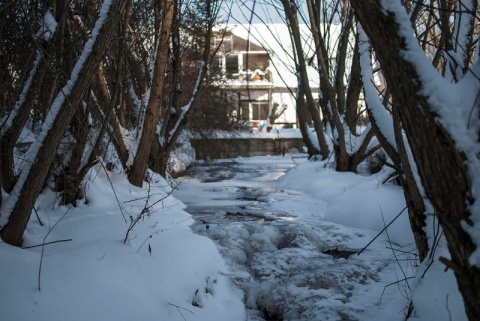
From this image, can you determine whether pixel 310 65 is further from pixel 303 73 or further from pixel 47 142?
pixel 303 73

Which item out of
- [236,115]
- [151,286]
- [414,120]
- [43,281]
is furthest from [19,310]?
[236,115]

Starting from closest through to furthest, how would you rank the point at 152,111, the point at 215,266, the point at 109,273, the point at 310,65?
the point at 109,273 < the point at 215,266 < the point at 310,65 < the point at 152,111

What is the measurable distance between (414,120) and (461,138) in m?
0.18

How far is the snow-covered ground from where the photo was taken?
3.12 m

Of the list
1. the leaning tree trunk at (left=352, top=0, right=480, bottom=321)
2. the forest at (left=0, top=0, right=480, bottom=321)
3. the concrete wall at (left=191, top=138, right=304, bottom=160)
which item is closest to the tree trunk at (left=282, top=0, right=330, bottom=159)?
the forest at (left=0, top=0, right=480, bottom=321)

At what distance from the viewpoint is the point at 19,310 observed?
2773 millimetres

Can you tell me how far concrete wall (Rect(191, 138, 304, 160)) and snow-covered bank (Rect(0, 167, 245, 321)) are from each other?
58.2 feet

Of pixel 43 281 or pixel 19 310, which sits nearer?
pixel 19 310

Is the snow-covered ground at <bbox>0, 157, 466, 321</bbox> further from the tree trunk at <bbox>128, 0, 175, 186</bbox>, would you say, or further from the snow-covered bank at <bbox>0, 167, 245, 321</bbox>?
the tree trunk at <bbox>128, 0, 175, 186</bbox>

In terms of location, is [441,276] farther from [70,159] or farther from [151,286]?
[70,159]

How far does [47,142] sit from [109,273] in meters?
1.07

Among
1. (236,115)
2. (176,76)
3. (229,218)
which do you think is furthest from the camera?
(236,115)

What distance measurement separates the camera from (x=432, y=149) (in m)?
2.00

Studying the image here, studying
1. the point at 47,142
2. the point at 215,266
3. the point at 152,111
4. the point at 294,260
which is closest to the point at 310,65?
the point at 294,260
